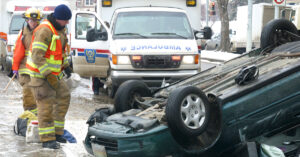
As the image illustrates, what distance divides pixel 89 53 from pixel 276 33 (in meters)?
5.50

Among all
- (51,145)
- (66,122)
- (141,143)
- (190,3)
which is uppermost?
(190,3)

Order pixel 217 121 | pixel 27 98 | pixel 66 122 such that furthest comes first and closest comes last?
1. pixel 66 122
2. pixel 27 98
3. pixel 217 121

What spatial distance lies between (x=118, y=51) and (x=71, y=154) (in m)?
3.87

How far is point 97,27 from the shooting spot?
1193 cm

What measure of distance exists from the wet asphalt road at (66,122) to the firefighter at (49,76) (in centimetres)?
22

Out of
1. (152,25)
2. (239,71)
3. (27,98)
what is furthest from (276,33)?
(152,25)

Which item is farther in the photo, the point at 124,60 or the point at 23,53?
the point at 124,60

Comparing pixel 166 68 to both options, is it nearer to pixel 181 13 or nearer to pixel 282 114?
pixel 181 13

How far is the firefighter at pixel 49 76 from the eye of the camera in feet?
21.5

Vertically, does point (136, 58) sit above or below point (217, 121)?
above

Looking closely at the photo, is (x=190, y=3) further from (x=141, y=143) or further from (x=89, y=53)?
(x=141, y=143)

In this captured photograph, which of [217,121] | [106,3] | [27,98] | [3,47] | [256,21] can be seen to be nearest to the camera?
[217,121]

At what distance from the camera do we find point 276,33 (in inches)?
265

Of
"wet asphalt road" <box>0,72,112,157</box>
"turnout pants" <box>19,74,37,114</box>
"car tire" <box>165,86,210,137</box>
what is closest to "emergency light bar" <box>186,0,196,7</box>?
"wet asphalt road" <box>0,72,112,157</box>
